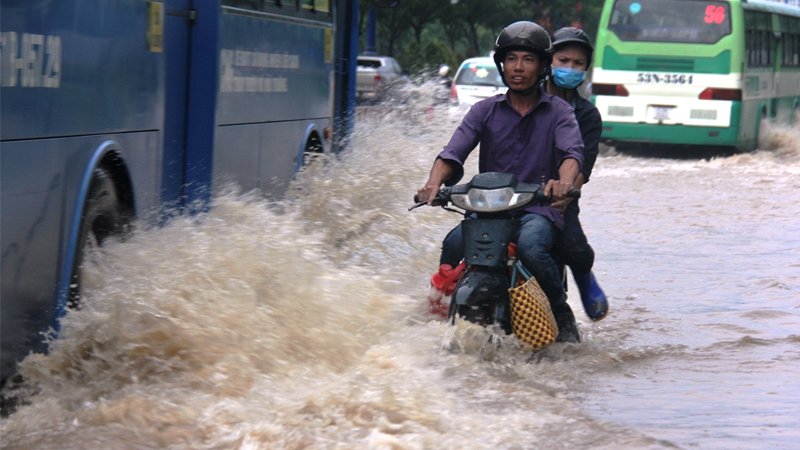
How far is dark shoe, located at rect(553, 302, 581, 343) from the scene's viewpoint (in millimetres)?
5379

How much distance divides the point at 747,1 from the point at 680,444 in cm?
1702

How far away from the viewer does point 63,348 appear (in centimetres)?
440

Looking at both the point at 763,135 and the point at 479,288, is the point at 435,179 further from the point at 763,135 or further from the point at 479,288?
the point at 763,135

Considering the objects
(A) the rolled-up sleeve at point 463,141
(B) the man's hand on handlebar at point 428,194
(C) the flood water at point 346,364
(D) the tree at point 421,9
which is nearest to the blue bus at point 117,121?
(C) the flood water at point 346,364

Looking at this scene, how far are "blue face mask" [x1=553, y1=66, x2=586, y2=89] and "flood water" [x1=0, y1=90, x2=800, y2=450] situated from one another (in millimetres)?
1337

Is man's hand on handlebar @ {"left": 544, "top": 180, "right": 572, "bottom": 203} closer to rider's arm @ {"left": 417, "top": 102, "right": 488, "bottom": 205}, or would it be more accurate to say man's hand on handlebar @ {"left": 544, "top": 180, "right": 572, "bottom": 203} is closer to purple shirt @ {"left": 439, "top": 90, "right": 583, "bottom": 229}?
purple shirt @ {"left": 439, "top": 90, "right": 583, "bottom": 229}

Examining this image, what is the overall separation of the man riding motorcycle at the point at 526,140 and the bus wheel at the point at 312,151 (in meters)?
3.40

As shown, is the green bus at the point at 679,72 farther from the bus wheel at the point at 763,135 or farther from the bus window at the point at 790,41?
the bus window at the point at 790,41

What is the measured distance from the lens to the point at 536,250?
4.88 metres

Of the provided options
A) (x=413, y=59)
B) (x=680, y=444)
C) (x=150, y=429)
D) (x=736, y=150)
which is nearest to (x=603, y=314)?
(x=680, y=444)

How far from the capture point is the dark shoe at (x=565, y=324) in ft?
17.6

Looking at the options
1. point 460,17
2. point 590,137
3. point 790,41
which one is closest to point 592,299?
point 590,137

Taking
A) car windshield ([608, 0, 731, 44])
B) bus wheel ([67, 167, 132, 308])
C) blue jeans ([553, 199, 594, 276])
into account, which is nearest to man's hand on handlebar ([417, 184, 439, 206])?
blue jeans ([553, 199, 594, 276])

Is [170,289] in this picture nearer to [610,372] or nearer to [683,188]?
[610,372]
